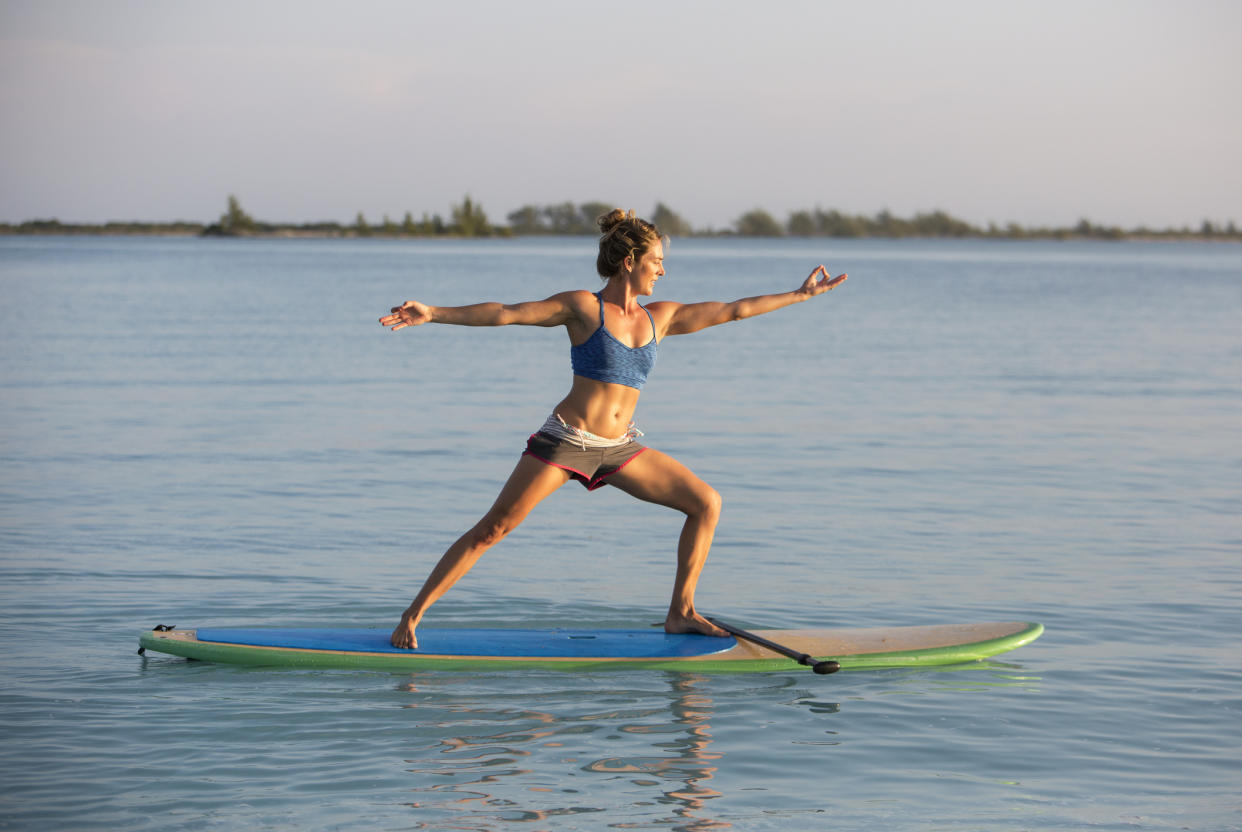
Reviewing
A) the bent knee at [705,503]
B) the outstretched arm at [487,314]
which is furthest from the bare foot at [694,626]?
the outstretched arm at [487,314]

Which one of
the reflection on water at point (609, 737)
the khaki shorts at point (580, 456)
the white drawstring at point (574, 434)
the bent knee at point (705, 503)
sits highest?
the white drawstring at point (574, 434)

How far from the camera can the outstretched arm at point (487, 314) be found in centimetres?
599

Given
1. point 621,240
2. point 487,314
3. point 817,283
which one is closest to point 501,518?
point 487,314

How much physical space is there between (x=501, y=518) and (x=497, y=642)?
83cm

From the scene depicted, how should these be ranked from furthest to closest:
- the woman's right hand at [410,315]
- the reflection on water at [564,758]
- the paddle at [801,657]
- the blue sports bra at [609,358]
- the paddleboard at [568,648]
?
the paddleboard at [568,648]
the paddle at [801,657]
the blue sports bra at [609,358]
the woman's right hand at [410,315]
the reflection on water at [564,758]

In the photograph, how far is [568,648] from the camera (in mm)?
7082

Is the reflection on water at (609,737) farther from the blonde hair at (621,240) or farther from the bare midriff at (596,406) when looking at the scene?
the blonde hair at (621,240)

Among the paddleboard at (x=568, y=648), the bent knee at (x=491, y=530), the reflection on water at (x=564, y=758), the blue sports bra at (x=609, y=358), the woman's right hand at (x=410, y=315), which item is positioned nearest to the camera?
the reflection on water at (x=564, y=758)

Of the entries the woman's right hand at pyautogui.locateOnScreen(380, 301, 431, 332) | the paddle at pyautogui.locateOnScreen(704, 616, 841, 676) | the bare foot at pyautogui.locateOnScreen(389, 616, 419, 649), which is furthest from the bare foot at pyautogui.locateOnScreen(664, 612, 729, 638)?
the woman's right hand at pyautogui.locateOnScreen(380, 301, 431, 332)

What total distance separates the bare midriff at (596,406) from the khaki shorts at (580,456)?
0.32 feet

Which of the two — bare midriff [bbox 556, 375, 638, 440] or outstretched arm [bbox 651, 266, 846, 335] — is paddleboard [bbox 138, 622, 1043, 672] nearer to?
bare midriff [bbox 556, 375, 638, 440]

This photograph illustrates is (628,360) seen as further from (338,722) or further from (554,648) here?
(338,722)

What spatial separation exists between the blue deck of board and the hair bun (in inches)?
84.1

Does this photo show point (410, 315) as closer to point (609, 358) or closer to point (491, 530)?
point (609, 358)
